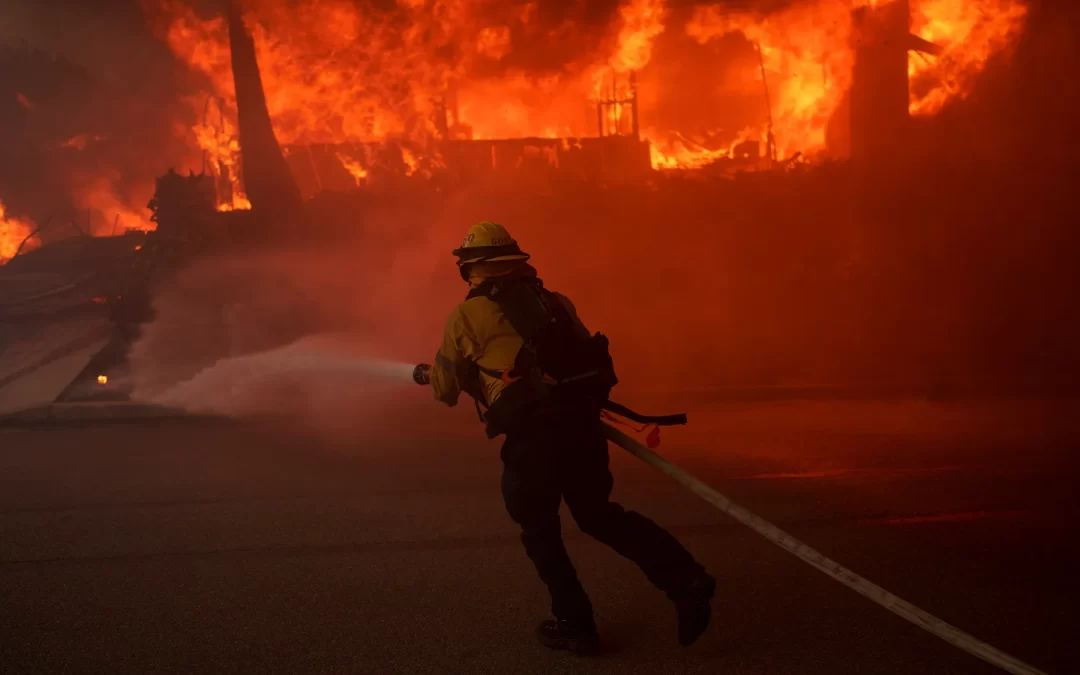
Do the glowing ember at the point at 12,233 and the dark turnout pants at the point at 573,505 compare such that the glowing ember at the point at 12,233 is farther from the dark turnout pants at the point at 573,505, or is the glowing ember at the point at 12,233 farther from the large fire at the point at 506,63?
the dark turnout pants at the point at 573,505

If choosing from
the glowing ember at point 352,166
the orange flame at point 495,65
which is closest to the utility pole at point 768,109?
the orange flame at point 495,65

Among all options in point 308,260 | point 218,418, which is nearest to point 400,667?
point 218,418

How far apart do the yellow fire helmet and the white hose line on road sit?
2.71 ft

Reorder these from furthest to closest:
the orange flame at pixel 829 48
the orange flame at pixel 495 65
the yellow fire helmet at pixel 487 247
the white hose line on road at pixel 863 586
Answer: the orange flame at pixel 495 65 → the orange flame at pixel 829 48 → the yellow fire helmet at pixel 487 247 → the white hose line on road at pixel 863 586

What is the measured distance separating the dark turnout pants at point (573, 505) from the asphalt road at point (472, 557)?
0.31 metres

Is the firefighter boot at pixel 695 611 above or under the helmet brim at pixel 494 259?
under

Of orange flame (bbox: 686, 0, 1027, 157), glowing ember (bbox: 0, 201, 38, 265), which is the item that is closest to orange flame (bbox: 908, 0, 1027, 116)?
orange flame (bbox: 686, 0, 1027, 157)

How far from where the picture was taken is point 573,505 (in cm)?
355

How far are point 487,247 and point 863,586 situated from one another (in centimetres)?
188

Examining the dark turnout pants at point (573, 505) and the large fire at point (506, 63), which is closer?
the dark turnout pants at point (573, 505)

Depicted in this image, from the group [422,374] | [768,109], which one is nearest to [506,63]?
[768,109]

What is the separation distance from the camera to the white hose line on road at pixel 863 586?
286 centimetres

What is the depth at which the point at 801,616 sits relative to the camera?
12.6 feet

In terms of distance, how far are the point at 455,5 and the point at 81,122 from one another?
64.4 ft
